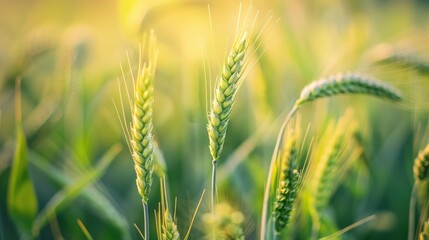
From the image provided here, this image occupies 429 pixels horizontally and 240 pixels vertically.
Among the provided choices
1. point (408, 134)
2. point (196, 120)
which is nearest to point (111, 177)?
point (196, 120)

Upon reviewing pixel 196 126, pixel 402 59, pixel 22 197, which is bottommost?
pixel 22 197

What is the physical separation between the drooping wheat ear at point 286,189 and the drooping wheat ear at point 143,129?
0.15m

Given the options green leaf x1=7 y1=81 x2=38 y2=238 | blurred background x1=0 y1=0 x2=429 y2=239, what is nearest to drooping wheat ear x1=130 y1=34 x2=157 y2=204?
blurred background x1=0 y1=0 x2=429 y2=239

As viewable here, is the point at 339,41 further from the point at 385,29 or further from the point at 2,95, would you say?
the point at 385,29

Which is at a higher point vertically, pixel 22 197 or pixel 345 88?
pixel 345 88

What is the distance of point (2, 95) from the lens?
4.17 feet

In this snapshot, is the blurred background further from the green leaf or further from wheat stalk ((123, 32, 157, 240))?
wheat stalk ((123, 32, 157, 240))

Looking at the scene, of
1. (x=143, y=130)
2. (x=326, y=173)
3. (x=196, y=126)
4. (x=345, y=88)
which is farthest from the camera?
(x=196, y=126)

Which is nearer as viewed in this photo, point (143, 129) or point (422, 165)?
point (143, 129)

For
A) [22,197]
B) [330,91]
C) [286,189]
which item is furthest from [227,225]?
[22,197]

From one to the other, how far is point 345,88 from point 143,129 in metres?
0.27

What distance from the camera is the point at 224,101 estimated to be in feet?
1.98

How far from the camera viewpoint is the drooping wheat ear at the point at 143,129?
1.94ft

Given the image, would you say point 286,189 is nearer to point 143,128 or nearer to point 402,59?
point 143,128
